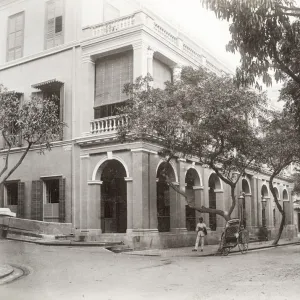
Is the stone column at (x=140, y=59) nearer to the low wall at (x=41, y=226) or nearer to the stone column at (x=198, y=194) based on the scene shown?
the low wall at (x=41, y=226)

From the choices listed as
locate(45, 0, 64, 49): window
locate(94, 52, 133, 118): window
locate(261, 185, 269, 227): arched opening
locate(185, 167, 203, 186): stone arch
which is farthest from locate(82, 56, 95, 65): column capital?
locate(261, 185, 269, 227): arched opening

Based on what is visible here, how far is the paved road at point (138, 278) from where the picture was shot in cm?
789

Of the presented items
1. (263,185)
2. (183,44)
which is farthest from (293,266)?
(263,185)

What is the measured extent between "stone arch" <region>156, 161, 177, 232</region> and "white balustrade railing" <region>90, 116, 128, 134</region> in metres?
2.90

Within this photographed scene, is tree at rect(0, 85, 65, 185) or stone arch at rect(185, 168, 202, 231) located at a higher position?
tree at rect(0, 85, 65, 185)

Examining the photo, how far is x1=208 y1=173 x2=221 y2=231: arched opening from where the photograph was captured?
971 inches

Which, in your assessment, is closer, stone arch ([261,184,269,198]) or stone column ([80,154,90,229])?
stone column ([80,154,90,229])

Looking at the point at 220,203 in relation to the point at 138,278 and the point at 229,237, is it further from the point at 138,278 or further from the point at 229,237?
the point at 138,278

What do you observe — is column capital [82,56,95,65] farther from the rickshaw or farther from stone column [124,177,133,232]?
the rickshaw

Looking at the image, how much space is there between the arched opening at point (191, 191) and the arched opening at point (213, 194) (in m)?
1.87

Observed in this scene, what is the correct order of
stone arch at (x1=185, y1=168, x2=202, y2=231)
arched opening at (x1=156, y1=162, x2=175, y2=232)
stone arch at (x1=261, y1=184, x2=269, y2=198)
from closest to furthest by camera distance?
arched opening at (x1=156, y1=162, x2=175, y2=232), stone arch at (x1=185, y1=168, x2=202, y2=231), stone arch at (x1=261, y1=184, x2=269, y2=198)

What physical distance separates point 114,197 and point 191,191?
14.4ft

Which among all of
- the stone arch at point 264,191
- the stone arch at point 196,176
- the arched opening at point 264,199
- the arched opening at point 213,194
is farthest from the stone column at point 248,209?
the stone arch at point 196,176

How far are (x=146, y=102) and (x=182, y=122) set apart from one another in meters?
1.40
